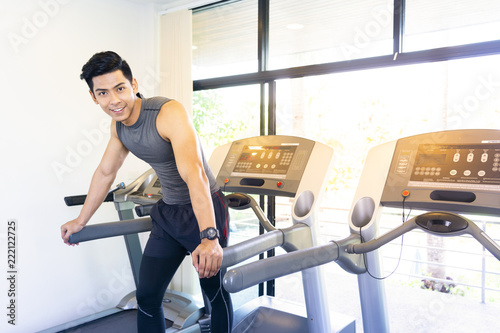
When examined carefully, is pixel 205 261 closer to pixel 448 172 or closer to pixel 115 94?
pixel 115 94

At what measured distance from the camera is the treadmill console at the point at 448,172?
1439 millimetres

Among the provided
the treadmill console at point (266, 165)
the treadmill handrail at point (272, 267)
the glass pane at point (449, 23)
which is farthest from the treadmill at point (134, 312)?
the glass pane at point (449, 23)

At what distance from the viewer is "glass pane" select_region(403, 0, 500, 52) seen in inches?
91.3

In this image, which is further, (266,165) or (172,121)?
(266,165)

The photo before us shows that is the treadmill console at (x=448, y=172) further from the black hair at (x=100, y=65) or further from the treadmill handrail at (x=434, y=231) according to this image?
the black hair at (x=100, y=65)

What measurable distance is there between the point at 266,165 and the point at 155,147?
71 cm

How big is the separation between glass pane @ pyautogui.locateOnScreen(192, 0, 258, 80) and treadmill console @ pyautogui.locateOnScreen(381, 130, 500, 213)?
70.8 inches

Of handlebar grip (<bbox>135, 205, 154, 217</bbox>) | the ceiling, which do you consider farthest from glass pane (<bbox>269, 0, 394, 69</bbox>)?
handlebar grip (<bbox>135, 205, 154, 217</bbox>)

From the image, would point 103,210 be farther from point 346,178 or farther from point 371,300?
point 371,300

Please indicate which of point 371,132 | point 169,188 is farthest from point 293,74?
point 169,188

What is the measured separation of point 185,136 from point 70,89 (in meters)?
1.98

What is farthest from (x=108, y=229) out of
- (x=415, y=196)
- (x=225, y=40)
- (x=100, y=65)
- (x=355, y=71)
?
(x=225, y=40)

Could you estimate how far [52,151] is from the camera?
300 centimetres

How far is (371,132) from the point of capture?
12.5ft
